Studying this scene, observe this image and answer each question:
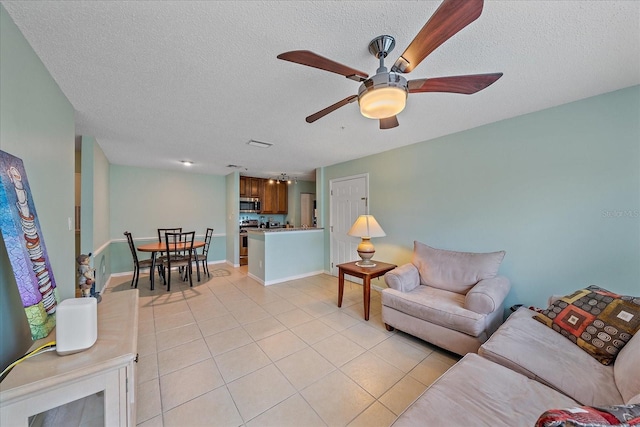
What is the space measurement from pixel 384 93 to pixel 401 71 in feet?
0.52

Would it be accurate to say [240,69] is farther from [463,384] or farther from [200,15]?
[463,384]

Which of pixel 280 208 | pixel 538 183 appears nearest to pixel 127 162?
pixel 280 208

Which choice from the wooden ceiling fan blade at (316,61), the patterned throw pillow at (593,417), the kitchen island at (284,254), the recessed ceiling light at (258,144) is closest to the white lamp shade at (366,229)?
the kitchen island at (284,254)

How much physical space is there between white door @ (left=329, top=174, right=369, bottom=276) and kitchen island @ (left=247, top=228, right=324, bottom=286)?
0.38 m

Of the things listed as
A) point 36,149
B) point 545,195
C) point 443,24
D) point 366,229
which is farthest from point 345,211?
point 36,149

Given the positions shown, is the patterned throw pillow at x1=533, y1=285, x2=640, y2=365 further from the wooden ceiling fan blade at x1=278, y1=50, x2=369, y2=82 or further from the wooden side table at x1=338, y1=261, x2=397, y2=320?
the wooden ceiling fan blade at x1=278, y1=50, x2=369, y2=82

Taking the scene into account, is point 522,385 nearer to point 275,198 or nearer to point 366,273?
point 366,273

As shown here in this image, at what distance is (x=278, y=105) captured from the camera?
7.06 feet

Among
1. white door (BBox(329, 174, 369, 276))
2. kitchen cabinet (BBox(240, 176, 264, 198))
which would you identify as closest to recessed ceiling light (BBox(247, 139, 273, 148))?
white door (BBox(329, 174, 369, 276))

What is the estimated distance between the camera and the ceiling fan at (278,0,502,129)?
99cm

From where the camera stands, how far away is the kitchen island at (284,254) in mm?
4191

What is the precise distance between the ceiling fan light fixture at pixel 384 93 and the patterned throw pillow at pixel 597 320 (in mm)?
1942

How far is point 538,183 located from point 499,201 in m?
0.37

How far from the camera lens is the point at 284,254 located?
4.39 meters
